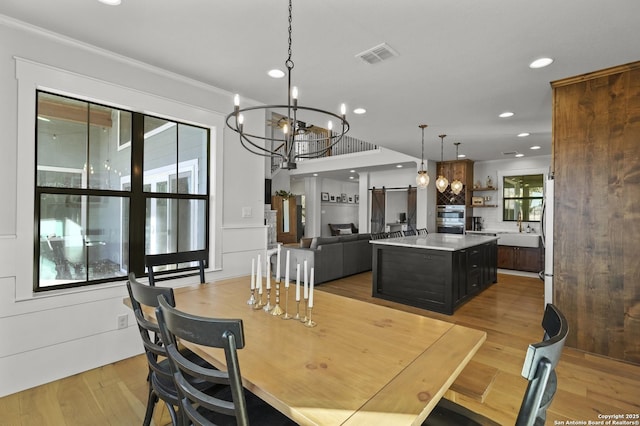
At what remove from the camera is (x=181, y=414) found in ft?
4.17

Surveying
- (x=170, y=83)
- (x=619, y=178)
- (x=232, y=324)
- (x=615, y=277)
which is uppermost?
(x=170, y=83)

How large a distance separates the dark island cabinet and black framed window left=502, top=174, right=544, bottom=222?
10.5 ft

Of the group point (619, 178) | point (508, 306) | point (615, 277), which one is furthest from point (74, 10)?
point (508, 306)

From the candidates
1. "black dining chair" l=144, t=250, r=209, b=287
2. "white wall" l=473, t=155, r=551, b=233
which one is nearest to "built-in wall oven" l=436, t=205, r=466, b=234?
"white wall" l=473, t=155, r=551, b=233

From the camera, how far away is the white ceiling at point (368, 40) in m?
2.09

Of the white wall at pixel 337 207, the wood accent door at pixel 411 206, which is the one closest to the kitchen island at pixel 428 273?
the wood accent door at pixel 411 206

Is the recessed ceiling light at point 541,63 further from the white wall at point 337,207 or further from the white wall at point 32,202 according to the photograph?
the white wall at point 337,207

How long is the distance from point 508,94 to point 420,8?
2.13 meters

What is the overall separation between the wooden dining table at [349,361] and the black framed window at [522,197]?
7.18 metres

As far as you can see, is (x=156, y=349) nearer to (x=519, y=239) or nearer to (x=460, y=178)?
(x=519, y=239)

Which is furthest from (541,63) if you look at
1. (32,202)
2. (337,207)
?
(337,207)

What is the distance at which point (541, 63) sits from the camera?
281cm

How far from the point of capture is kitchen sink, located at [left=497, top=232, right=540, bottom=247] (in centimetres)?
666

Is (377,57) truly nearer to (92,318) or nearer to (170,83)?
(170,83)
